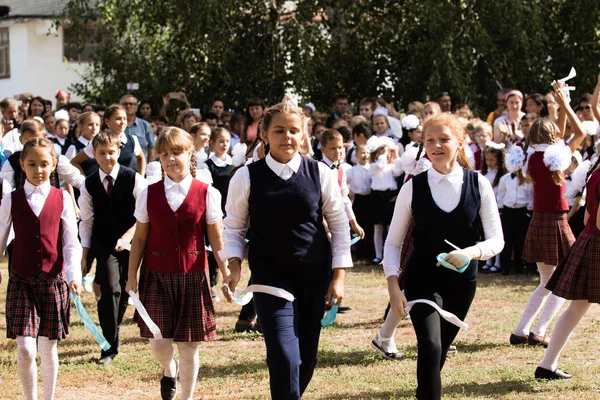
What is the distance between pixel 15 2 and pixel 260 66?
2246 cm

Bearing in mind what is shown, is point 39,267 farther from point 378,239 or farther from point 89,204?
point 378,239

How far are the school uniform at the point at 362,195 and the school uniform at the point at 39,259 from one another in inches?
304

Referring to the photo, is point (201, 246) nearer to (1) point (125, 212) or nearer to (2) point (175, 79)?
(1) point (125, 212)

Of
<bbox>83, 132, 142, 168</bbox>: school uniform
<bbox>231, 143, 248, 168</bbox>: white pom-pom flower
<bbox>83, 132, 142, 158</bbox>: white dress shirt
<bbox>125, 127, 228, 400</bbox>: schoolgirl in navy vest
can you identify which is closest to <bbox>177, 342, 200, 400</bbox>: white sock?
<bbox>125, 127, 228, 400</bbox>: schoolgirl in navy vest

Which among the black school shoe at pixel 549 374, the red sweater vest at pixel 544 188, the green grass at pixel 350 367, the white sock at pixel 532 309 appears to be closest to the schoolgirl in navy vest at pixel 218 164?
the green grass at pixel 350 367

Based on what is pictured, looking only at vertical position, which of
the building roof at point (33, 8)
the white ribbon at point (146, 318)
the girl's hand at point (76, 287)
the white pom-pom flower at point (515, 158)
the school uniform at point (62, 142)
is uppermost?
the building roof at point (33, 8)

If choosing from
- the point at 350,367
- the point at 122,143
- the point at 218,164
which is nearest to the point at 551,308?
the point at 350,367

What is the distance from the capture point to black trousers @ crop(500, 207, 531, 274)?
12.0 metres

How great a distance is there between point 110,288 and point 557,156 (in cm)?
382

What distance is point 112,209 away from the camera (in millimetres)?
7246

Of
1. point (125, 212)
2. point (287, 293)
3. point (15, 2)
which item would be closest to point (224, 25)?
point (125, 212)

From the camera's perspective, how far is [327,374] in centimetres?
684

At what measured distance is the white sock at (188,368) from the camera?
5840 mm

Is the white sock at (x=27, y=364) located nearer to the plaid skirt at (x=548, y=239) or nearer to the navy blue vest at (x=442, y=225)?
the navy blue vest at (x=442, y=225)
